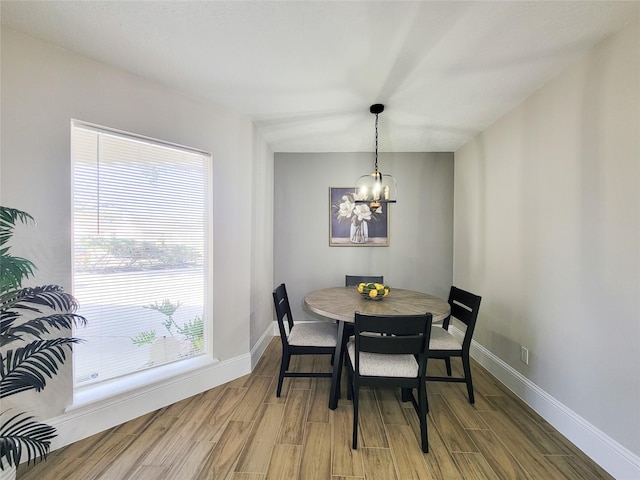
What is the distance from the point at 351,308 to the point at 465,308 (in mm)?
1042

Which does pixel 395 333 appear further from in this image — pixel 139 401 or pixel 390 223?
pixel 390 223

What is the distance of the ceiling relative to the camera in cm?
128

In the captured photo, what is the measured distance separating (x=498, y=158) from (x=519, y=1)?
1465 millimetres

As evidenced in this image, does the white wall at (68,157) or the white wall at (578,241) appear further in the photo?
the white wall at (68,157)

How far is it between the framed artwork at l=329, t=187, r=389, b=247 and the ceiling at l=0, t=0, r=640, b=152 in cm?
124

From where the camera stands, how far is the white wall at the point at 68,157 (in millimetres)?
1461

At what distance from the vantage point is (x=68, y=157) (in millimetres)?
1595

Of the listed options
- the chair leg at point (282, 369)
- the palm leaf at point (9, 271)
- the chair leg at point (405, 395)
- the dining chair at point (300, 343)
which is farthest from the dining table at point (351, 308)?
the palm leaf at point (9, 271)

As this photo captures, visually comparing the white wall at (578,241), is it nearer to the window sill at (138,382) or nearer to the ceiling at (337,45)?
the ceiling at (337,45)

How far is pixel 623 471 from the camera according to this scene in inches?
52.9

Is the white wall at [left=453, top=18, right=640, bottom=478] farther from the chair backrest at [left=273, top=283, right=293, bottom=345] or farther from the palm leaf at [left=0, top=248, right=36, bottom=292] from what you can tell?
the palm leaf at [left=0, top=248, right=36, bottom=292]

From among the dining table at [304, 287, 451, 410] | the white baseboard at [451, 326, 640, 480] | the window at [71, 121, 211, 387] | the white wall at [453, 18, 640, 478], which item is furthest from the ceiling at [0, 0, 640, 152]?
the white baseboard at [451, 326, 640, 480]

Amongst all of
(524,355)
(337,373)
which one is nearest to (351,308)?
(337,373)

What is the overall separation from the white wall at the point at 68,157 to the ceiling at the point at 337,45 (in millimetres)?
133
